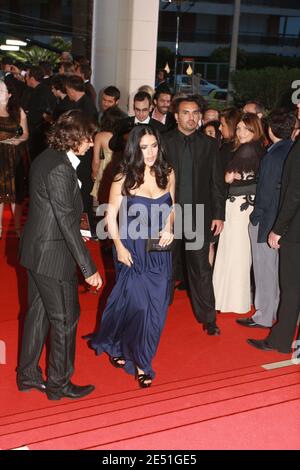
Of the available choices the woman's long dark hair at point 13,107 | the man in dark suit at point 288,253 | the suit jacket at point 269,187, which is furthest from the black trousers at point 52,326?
the woman's long dark hair at point 13,107

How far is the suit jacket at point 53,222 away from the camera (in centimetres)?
330

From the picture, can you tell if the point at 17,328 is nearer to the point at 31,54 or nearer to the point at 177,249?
the point at 177,249

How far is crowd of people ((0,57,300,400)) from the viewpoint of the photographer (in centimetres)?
342

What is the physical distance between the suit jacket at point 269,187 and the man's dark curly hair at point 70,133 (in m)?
1.76

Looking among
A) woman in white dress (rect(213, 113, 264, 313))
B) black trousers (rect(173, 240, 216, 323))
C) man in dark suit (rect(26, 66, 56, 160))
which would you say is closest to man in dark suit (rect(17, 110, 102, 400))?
black trousers (rect(173, 240, 216, 323))

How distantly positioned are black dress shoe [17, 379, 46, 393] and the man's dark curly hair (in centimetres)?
147

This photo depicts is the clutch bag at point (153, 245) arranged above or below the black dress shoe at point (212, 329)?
above

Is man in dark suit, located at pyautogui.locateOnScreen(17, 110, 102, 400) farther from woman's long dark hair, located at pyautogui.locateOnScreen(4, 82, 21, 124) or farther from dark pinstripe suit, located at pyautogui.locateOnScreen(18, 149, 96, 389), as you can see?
woman's long dark hair, located at pyautogui.locateOnScreen(4, 82, 21, 124)

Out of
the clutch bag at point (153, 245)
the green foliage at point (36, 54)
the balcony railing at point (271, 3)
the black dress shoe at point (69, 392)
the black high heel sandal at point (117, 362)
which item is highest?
the balcony railing at point (271, 3)

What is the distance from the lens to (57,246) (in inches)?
135

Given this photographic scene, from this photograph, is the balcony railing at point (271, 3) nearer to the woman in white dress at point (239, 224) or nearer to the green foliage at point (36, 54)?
the green foliage at point (36, 54)

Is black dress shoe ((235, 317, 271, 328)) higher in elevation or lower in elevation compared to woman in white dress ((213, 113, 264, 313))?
lower

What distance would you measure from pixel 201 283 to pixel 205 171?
0.90 metres
